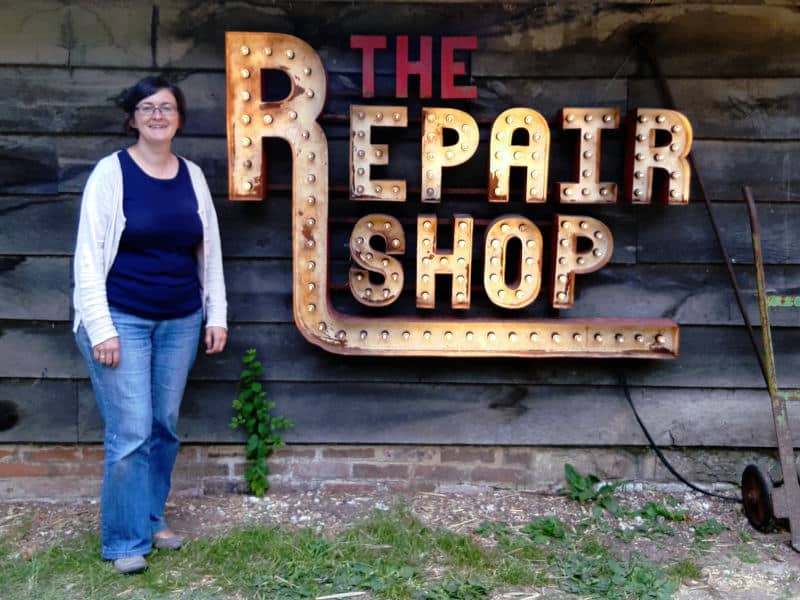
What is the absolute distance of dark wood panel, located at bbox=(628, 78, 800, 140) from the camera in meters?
3.11

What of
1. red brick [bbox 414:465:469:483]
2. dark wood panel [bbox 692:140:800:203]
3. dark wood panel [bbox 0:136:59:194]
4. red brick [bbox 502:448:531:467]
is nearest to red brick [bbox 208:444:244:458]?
red brick [bbox 414:465:469:483]

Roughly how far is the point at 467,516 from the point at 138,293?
153cm

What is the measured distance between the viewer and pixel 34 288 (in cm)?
311

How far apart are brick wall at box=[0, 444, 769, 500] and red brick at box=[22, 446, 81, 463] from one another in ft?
0.57

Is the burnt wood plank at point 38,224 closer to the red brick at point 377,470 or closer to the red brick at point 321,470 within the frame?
the red brick at point 321,470

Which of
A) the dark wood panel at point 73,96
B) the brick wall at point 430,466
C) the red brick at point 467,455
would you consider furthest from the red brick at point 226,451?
the dark wood panel at point 73,96

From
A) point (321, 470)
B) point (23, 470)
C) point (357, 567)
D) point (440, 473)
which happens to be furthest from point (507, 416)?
point (23, 470)

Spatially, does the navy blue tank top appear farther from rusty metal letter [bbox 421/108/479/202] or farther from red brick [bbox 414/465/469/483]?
red brick [bbox 414/465/469/483]

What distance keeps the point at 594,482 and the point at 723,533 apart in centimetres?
53

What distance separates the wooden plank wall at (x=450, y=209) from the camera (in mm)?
3053

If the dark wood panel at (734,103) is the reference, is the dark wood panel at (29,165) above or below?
below

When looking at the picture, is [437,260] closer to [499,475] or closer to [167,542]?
[499,475]

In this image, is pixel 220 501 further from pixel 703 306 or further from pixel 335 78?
pixel 703 306

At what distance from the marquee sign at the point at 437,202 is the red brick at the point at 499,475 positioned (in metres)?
0.57
